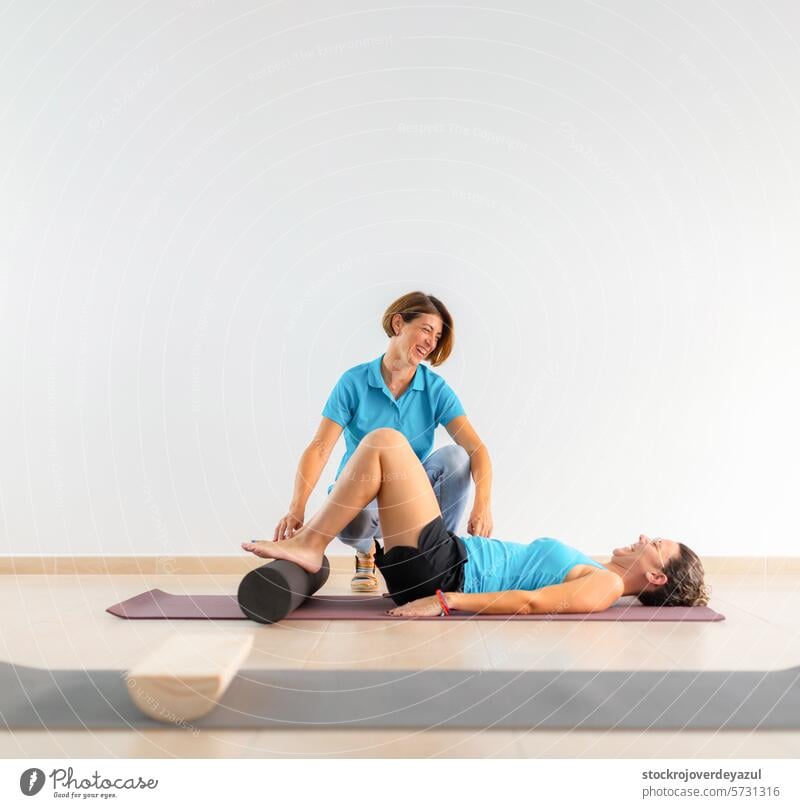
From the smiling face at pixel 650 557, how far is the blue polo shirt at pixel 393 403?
91cm

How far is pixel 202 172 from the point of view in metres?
4.11

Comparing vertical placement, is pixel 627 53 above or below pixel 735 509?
above

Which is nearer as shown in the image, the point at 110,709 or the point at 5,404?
the point at 110,709

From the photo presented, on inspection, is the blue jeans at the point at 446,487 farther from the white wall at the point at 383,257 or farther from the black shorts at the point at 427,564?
the white wall at the point at 383,257

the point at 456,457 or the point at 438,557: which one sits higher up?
the point at 456,457

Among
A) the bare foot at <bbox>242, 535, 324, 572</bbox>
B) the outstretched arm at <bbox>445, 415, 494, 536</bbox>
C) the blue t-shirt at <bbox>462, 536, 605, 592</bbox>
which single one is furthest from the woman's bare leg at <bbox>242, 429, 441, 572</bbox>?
the outstretched arm at <bbox>445, 415, 494, 536</bbox>

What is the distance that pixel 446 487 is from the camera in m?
3.14

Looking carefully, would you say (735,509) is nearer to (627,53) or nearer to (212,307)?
(627,53)

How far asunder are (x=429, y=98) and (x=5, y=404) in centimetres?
265

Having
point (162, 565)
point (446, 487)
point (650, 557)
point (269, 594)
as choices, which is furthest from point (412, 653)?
point (162, 565)

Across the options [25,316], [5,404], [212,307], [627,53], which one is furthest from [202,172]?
[627,53]

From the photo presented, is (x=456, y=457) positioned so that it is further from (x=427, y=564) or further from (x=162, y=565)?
(x=162, y=565)

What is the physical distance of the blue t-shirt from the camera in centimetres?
246

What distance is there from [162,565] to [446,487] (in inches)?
66.6
